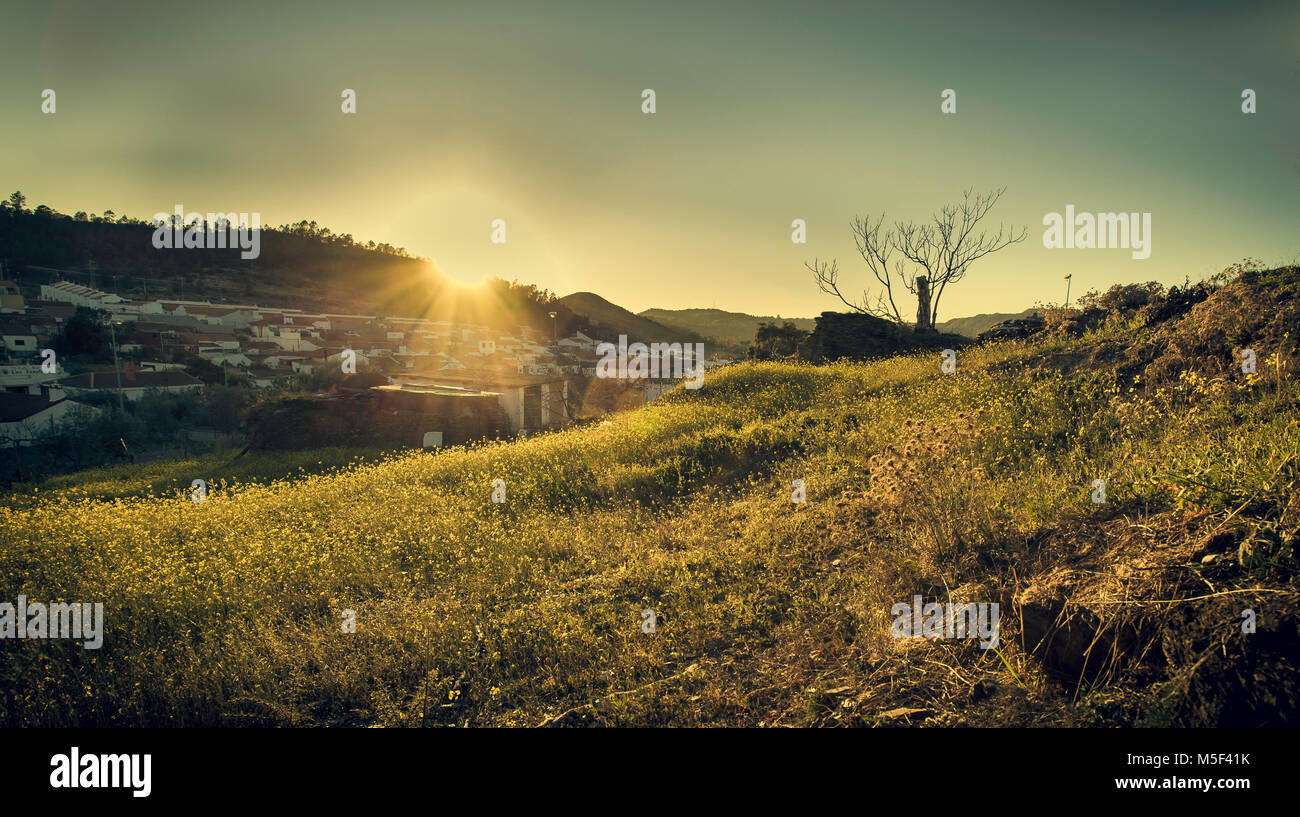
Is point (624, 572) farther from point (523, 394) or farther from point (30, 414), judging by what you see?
point (30, 414)

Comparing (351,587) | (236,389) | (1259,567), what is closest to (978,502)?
(1259,567)

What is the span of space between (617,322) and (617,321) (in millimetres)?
1061

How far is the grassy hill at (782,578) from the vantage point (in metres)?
2.85

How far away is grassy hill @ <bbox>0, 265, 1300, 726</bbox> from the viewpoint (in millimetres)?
2852

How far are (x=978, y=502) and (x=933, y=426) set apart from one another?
2.91 m

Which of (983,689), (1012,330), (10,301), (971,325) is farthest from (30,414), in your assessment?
(971,325)

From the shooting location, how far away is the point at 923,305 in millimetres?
19188

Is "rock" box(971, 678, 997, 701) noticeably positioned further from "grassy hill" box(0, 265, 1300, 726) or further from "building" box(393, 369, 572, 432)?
"building" box(393, 369, 572, 432)

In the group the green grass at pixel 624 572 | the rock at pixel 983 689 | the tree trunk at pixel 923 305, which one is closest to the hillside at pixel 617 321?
the tree trunk at pixel 923 305

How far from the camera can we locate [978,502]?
468 centimetres

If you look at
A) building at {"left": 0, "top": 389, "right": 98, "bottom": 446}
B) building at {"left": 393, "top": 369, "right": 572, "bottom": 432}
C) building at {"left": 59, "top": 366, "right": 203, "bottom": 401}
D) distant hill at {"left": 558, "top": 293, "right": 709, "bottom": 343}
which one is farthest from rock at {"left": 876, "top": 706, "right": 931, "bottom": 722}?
distant hill at {"left": 558, "top": 293, "right": 709, "bottom": 343}

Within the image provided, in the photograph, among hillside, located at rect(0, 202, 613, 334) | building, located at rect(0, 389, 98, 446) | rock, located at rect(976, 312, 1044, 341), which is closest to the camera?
rock, located at rect(976, 312, 1044, 341)

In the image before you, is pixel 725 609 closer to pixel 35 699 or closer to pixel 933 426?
pixel 933 426

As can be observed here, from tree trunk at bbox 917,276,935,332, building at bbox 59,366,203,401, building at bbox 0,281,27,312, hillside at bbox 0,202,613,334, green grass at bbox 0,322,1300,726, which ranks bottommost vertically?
green grass at bbox 0,322,1300,726
